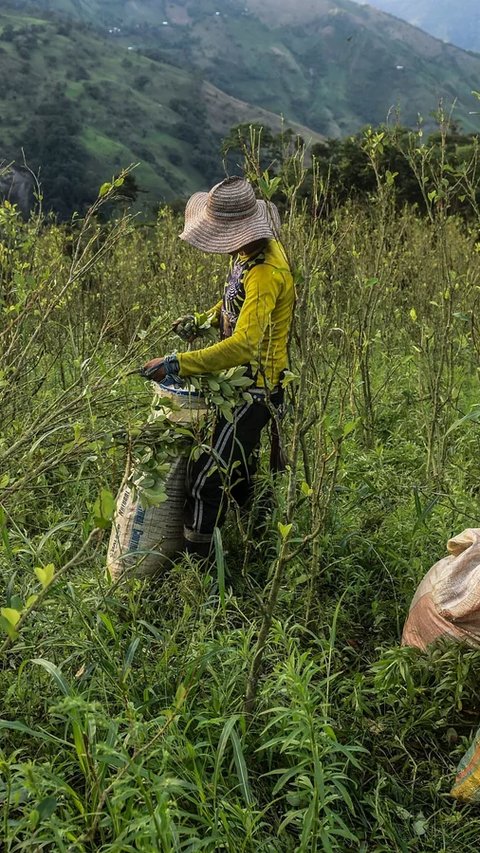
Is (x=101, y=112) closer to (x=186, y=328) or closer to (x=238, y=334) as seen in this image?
(x=186, y=328)

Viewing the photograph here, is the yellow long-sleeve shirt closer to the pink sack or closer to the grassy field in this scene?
the grassy field

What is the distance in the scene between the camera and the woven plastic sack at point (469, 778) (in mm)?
1862

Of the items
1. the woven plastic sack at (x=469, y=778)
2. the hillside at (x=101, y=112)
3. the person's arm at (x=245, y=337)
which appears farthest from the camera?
the hillside at (x=101, y=112)

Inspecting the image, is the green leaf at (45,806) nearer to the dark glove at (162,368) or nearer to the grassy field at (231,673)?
the grassy field at (231,673)

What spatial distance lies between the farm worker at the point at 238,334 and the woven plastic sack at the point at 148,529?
5cm

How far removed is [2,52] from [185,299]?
105m

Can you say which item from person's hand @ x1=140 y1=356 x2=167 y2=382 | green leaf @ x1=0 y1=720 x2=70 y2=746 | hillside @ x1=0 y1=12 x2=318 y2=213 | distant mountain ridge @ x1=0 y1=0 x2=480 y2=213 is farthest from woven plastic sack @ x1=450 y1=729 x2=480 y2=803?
hillside @ x1=0 y1=12 x2=318 y2=213

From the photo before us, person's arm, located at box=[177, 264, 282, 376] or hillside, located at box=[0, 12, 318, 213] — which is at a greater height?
person's arm, located at box=[177, 264, 282, 376]

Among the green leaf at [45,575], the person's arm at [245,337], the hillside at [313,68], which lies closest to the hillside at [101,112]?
the hillside at [313,68]

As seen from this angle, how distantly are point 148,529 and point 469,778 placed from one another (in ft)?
4.68

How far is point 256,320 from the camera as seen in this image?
2.60 metres

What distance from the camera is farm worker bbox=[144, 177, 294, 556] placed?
2.60m

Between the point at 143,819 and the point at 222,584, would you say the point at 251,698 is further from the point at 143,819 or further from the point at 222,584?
the point at 143,819

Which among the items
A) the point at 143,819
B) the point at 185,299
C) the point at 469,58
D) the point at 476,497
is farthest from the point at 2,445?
the point at 469,58
